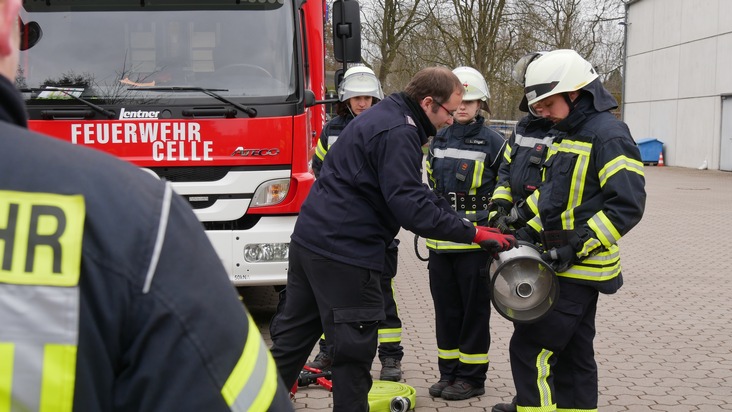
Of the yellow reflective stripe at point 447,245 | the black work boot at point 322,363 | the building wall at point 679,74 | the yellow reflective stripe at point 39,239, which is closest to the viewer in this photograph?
the yellow reflective stripe at point 39,239

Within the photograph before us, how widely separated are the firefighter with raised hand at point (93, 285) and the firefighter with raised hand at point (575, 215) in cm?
312

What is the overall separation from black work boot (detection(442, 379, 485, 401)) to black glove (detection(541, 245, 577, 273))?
4.83 ft

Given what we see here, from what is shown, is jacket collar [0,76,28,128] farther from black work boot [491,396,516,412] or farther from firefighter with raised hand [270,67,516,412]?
black work boot [491,396,516,412]

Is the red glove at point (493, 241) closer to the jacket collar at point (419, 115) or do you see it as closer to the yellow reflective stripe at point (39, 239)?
the jacket collar at point (419, 115)

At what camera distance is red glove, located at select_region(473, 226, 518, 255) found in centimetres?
419

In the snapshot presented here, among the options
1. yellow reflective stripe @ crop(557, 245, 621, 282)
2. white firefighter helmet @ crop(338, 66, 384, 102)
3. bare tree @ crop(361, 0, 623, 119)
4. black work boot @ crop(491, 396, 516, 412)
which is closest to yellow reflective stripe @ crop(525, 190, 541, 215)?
yellow reflective stripe @ crop(557, 245, 621, 282)

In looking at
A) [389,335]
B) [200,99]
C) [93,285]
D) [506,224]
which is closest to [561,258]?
[506,224]

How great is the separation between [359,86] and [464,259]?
166cm

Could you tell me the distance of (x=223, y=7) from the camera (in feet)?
21.2

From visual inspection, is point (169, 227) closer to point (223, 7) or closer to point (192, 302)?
point (192, 302)

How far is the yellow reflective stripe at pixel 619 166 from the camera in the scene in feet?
13.0

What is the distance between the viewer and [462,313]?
5531 millimetres

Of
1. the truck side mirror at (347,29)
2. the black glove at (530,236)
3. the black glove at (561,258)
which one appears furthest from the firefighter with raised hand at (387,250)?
the black glove at (561,258)

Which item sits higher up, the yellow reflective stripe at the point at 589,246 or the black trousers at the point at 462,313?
the yellow reflective stripe at the point at 589,246
